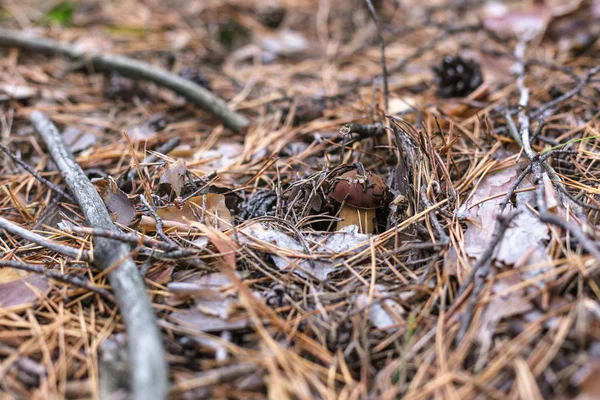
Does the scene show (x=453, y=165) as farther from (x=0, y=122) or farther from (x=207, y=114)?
(x=0, y=122)

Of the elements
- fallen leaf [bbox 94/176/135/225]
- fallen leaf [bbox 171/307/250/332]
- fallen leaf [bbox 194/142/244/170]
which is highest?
fallen leaf [bbox 194/142/244/170]

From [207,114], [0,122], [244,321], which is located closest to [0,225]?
[244,321]

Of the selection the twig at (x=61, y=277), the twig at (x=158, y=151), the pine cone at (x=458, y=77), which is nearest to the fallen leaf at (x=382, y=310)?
the twig at (x=61, y=277)

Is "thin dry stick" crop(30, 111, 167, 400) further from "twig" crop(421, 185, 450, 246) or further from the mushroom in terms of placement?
"twig" crop(421, 185, 450, 246)

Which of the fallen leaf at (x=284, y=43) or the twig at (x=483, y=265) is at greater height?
the fallen leaf at (x=284, y=43)

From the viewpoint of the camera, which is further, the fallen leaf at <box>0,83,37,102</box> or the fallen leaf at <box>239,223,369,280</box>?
the fallen leaf at <box>0,83,37,102</box>

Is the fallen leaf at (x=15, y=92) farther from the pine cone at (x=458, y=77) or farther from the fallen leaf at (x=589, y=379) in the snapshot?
the fallen leaf at (x=589, y=379)

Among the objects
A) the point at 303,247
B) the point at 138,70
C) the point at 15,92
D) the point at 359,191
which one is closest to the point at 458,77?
the point at 359,191

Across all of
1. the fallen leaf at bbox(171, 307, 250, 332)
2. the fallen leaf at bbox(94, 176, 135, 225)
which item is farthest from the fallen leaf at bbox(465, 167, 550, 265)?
the fallen leaf at bbox(94, 176, 135, 225)
